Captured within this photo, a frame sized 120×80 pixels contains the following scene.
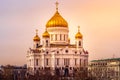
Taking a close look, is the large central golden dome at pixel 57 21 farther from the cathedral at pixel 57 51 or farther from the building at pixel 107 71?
the building at pixel 107 71

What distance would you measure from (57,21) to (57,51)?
484 cm

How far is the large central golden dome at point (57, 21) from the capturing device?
72.6 meters

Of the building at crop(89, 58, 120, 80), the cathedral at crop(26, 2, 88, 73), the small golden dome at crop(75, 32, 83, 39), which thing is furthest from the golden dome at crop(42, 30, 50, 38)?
the building at crop(89, 58, 120, 80)

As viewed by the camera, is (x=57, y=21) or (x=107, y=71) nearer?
(x=107, y=71)

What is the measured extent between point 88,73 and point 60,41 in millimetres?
11037

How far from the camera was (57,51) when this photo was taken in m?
70.9

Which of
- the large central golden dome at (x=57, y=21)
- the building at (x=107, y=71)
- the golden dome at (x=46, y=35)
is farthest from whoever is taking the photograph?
the large central golden dome at (x=57, y=21)

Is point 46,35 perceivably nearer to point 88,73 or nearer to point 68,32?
point 68,32

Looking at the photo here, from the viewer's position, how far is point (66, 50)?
7100cm

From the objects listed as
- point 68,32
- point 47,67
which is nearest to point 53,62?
point 47,67

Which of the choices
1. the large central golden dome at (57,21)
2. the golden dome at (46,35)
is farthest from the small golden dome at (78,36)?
the golden dome at (46,35)

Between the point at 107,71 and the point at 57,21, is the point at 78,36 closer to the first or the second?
the point at 57,21

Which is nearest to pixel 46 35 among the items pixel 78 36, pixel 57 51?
pixel 57 51

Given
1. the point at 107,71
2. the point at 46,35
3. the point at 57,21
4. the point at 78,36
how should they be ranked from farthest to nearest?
the point at 57,21 → the point at 78,36 → the point at 46,35 → the point at 107,71
